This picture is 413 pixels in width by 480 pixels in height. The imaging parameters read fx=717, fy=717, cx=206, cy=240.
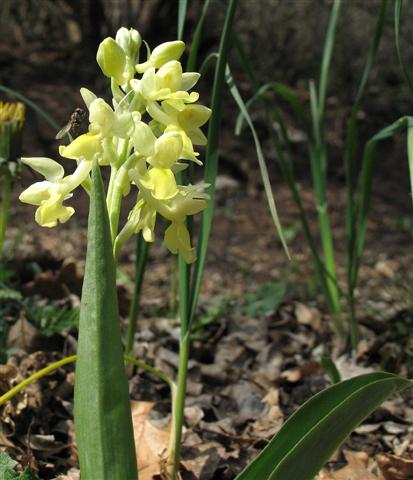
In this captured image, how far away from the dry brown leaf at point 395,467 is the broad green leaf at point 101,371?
0.54 m

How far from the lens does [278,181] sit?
15.8 feet

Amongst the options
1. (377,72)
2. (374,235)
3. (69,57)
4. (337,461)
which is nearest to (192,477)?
(337,461)

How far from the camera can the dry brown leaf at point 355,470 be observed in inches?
49.8

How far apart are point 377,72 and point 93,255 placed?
6.19 m

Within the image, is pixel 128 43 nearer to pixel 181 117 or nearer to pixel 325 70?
pixel 181 117

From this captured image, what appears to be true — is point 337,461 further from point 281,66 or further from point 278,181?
point 281,66

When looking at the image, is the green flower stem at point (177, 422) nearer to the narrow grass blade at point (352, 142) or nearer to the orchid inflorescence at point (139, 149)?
the orchid inflorescence at point (139, 149)

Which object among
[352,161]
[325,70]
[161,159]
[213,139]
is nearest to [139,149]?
[161,159]

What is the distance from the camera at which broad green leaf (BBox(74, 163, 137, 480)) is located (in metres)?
0.82

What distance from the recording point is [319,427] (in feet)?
2.79

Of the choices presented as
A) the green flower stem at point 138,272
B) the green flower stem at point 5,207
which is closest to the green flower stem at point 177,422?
the green flower stem at point 138,272

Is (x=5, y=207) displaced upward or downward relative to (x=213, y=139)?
downward

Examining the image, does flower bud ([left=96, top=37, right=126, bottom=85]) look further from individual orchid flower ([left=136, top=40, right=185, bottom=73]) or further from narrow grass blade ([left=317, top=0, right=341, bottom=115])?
narrow grass blade ([left=317, top=0, right=341, bottom=115])

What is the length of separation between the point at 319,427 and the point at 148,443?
0.54 m
